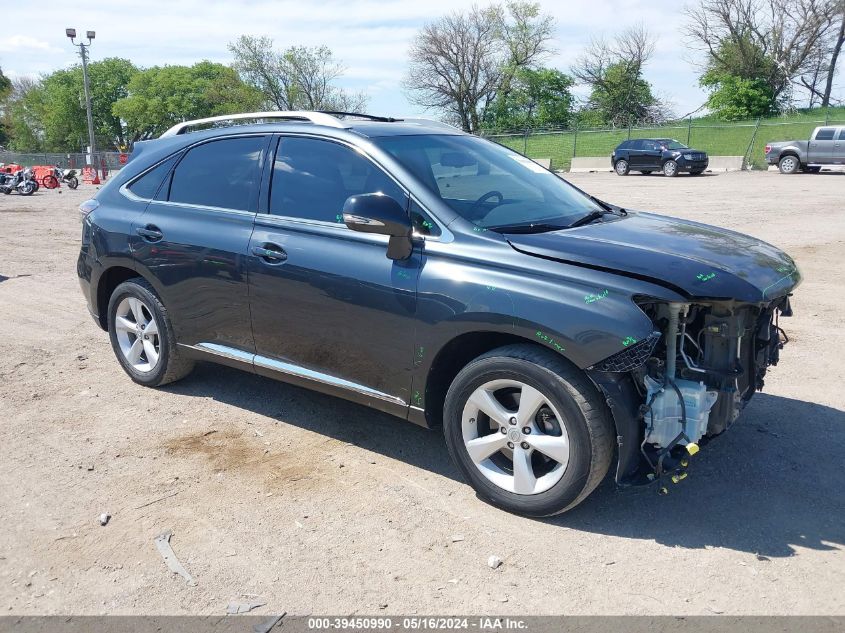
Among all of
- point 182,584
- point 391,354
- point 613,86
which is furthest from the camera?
point 613,86

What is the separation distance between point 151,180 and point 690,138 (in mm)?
39698

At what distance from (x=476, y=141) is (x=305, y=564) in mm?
2845

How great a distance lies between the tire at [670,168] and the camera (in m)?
32.1

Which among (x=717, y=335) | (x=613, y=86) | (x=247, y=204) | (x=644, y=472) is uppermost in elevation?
(x=613, y=86)

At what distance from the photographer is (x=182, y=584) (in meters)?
3.09

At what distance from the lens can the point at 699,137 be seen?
40.4 metres

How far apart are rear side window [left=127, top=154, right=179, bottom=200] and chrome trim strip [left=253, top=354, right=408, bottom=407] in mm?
1537

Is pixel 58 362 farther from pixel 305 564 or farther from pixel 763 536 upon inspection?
pixel 763 536

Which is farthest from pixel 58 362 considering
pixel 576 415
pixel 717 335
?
pixel 717 335

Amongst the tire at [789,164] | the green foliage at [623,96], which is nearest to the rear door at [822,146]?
the tire at [789,164]

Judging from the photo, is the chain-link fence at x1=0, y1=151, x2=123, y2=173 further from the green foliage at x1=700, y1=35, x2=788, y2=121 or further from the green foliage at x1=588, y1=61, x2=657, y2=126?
the green foliage at x1=588, y1=61, x2=657, y2=126

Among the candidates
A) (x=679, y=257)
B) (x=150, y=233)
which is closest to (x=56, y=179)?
(x=150, y=233)

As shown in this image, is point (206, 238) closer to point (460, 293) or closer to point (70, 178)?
point (460, 293)

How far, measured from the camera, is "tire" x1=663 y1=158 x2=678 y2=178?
105 ft
